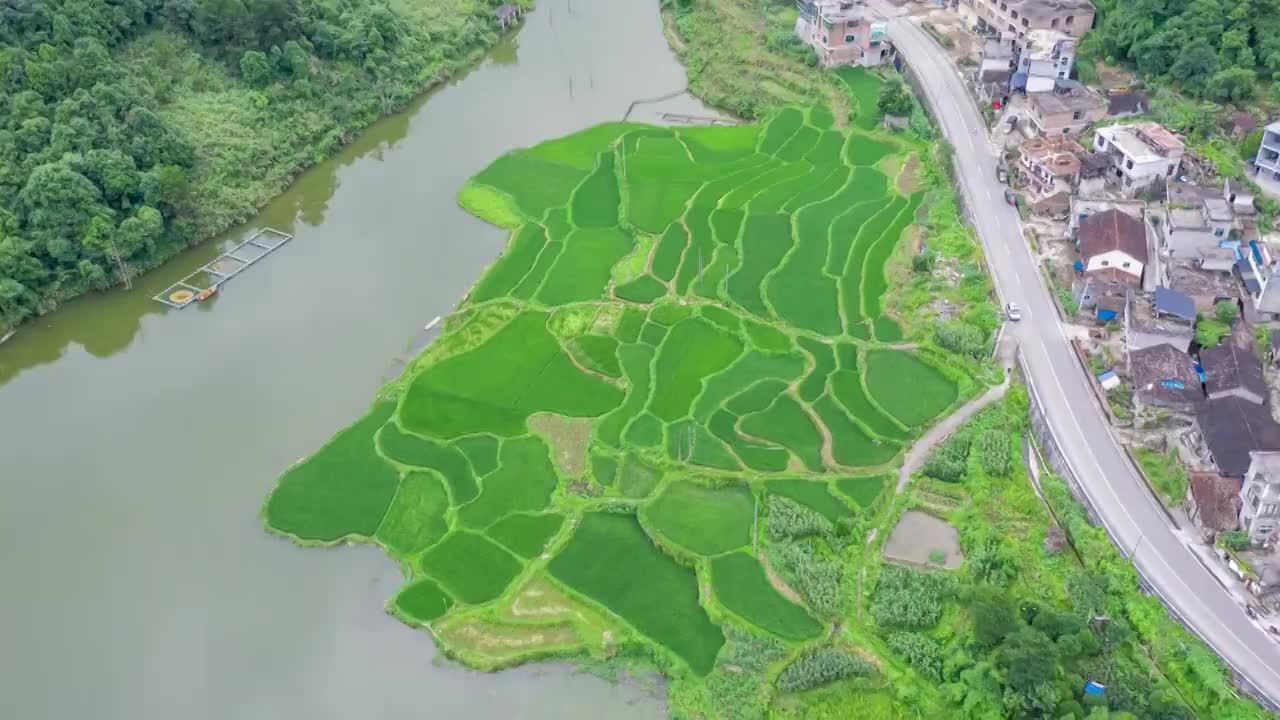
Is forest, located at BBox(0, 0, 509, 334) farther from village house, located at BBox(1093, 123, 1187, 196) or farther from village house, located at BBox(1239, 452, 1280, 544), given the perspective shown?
village house, located at BBox(1239, 452, 1280, 544)

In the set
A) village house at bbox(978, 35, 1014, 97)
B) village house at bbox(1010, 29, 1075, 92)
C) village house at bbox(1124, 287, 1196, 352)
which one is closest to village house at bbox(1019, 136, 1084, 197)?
village house at bbox(1010, 29, 1075, 92)

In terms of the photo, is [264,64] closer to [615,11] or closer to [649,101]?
[649,101]

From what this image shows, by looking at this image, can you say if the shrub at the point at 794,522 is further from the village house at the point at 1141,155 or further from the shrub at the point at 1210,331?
the village house at the point at 1141,155

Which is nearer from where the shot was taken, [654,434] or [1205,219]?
[654,434]

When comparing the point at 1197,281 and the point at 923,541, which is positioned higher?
the point at 1197,281

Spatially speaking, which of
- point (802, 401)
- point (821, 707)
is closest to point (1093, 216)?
point (802, 401)

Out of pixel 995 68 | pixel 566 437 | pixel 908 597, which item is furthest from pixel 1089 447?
pixel 995 68

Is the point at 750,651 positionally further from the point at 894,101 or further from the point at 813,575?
the point at 894,101

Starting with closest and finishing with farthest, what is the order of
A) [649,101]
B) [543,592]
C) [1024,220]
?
[543,592] < [1024,220] < [649,101]
